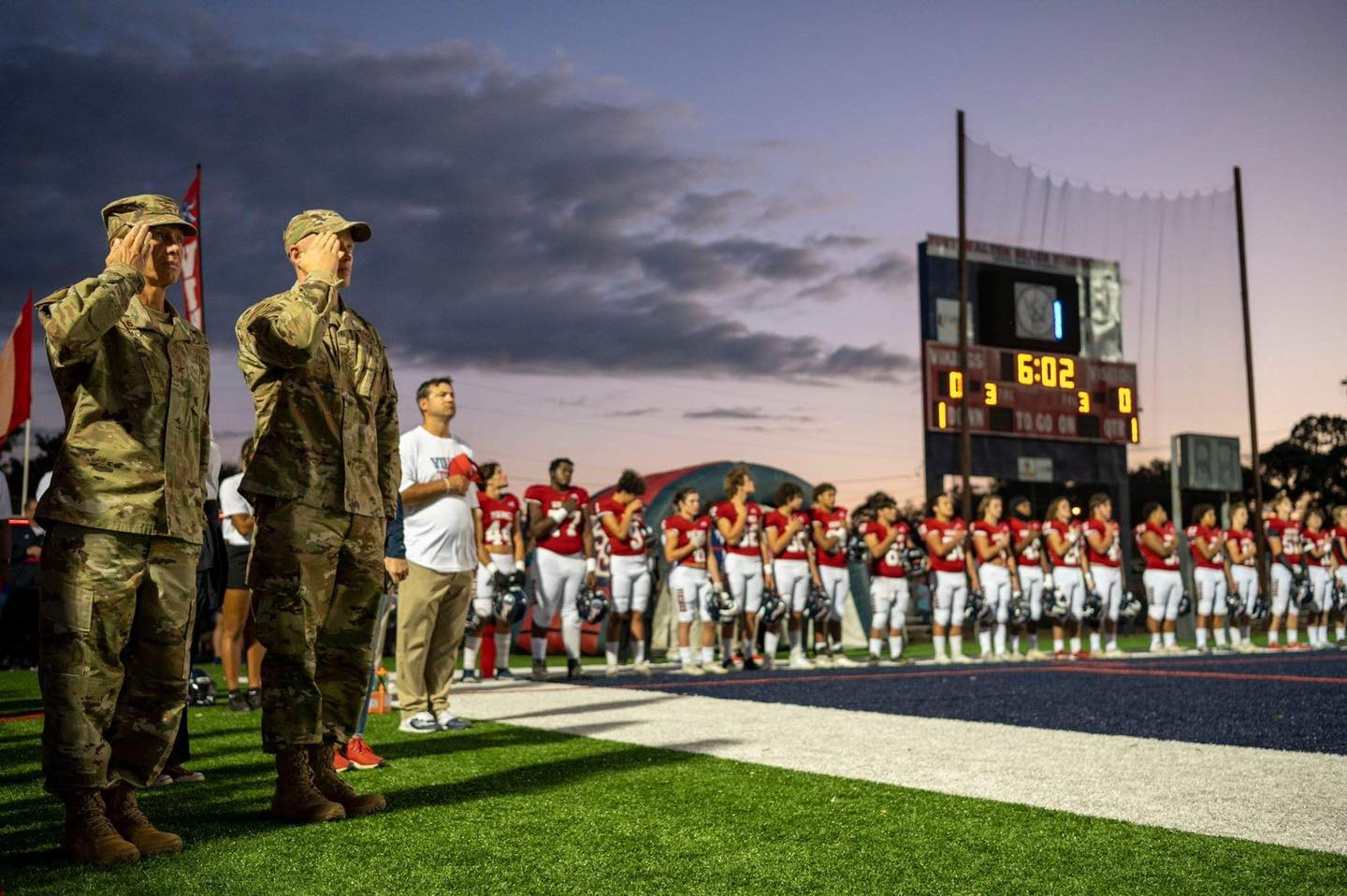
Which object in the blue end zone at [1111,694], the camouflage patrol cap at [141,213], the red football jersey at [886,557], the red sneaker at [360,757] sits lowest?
the blue end zone at [1111,694]

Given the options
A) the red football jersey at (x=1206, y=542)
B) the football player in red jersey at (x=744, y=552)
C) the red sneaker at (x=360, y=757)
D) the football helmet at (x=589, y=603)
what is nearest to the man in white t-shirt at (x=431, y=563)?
the red sneaker at (x=360, y=757)

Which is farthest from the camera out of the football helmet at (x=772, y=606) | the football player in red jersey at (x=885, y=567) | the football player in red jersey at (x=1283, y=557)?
the football player in red jersey at (x=1283, y=557)

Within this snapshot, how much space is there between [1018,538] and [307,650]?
14604 mm

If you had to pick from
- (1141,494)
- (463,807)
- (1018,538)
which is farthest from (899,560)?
(1141,494)

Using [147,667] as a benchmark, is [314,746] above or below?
below

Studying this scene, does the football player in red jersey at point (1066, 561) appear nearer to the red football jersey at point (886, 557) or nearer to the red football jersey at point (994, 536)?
the red football jersey at point (994, 536)

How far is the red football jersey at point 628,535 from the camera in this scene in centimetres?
1491

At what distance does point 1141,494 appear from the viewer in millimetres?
67750

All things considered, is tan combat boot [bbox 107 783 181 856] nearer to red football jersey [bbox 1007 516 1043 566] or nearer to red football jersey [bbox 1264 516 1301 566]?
red football jersey [bbox 1007 516 1043 566]

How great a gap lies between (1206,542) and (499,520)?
11151mm

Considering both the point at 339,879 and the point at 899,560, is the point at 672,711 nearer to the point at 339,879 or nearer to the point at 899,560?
the point at 339,879

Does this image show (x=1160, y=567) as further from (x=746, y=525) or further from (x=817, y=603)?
(x=746, y=525)

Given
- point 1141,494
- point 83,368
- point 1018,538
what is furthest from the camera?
point 1141,494

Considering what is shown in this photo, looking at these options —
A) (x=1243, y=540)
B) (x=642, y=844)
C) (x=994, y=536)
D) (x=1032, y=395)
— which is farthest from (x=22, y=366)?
(x=1032, y=395)
